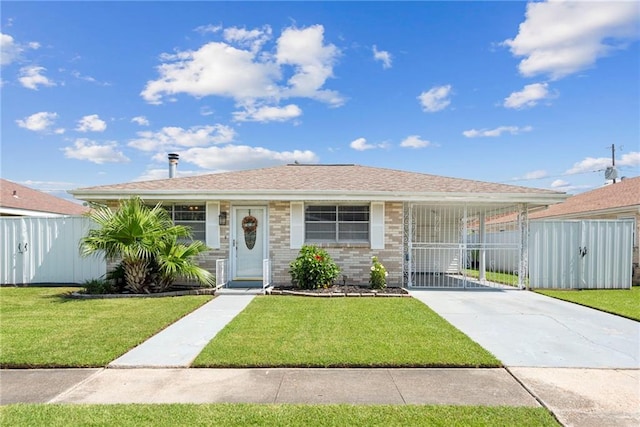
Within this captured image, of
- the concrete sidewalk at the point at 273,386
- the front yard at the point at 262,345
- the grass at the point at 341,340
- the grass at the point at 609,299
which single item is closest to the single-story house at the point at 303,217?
the grass at the point at 609,299

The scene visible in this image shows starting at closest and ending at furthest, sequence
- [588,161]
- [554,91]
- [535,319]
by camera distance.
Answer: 1. [535,319]
2. [554,91]
3. [588,161]

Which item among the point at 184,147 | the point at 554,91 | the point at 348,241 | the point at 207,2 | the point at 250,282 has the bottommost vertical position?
the point at 250,282

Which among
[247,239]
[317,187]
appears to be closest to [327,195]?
[317,187]

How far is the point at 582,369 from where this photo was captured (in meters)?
4.51

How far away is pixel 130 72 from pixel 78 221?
5572 millimetres

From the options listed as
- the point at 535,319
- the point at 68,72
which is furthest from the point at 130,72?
the point at 535,319

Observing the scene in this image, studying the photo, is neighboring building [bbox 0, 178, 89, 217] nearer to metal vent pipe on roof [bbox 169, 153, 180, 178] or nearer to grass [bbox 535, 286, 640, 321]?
metal vent pipe on roof [bbox 169, 153, 180, 178]

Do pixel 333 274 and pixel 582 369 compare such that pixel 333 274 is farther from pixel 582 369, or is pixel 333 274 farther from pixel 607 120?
pixel 607 120

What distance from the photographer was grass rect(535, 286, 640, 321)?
792 centimetres

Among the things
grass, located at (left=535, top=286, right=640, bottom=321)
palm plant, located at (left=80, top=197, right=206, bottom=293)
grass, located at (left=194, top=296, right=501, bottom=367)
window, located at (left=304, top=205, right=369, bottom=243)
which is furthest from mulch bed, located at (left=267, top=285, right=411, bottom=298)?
grass, located at (left=535, top=286, right=640, bottom=321)

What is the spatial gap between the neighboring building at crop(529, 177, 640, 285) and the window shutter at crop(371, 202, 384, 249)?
29.5 feet

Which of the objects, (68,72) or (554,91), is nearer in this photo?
(68,72)

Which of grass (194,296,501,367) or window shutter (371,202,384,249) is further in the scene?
window shutter (371,202,384,249)

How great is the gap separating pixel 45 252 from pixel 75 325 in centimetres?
663
